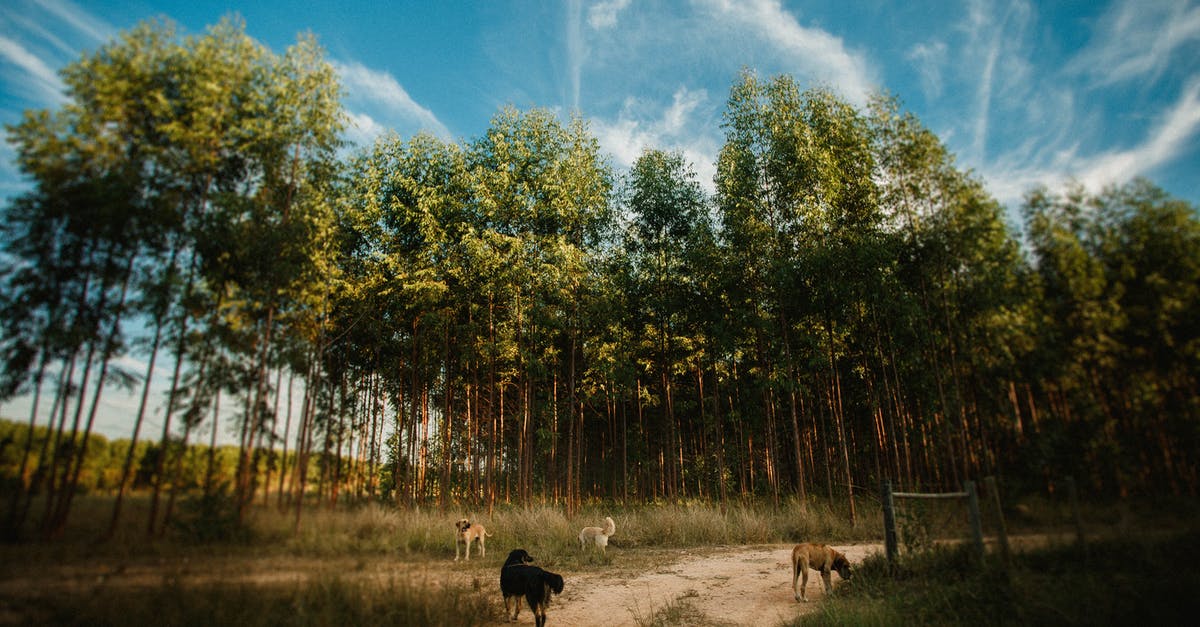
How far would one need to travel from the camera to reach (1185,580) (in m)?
2.95

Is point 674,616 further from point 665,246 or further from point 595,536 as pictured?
point 665,246

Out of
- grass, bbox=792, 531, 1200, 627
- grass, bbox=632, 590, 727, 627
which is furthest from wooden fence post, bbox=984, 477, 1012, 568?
grass, bbox=632, 590, 727, 627

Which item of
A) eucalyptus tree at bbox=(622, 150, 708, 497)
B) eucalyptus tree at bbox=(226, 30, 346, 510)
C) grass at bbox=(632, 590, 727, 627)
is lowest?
grass at bbox=(632, 590, 727, 627)

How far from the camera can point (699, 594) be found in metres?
7.16

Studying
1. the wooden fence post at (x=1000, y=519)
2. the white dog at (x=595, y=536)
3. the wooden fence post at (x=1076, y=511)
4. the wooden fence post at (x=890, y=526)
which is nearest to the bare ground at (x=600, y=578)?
the white dog at (x=595, y=536)

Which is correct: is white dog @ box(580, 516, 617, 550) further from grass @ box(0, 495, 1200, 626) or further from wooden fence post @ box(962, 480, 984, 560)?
wooden fence post @ box(962, 480, 984, 560)

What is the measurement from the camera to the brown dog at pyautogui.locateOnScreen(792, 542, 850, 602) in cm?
662

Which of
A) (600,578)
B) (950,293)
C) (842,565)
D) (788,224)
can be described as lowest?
(600,578)

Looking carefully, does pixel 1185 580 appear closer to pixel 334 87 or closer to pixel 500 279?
pixel 334 87

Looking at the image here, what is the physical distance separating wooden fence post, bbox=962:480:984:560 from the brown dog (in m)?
2.27

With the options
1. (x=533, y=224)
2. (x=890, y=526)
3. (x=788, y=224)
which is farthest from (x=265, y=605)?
(x=788, y=224)

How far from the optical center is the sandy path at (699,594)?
19.9ft

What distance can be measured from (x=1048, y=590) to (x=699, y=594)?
4397mm

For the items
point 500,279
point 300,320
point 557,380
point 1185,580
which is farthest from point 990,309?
point 557,380
